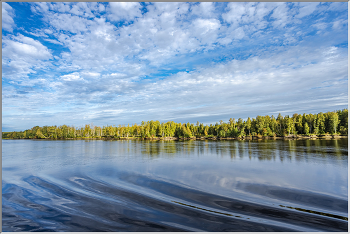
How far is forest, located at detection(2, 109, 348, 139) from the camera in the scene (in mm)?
97875

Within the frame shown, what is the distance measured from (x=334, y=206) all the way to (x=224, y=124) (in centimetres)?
12895

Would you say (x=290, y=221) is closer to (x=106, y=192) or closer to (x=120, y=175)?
(x=106, y=192)

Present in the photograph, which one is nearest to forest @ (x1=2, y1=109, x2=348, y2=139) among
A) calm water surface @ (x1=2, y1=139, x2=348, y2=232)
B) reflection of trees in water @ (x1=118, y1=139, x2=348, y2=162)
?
reflection of trees in water @ (x1=118, y1=139, x2=348, y2=162)

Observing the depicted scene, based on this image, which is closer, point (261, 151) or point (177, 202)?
point (177, 202)

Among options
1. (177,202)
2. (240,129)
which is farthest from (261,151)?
(240,129)

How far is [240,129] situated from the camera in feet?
395

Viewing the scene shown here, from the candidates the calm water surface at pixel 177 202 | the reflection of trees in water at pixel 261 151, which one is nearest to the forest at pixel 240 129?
the reflection of trees in water at pixel 261 151

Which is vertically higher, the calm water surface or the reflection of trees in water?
the calm water surface

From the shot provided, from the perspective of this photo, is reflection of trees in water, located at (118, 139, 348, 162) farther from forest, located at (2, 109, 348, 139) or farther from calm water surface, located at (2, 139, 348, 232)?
forest, located at (2, 109, 348, 139)

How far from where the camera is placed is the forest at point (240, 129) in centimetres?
9788

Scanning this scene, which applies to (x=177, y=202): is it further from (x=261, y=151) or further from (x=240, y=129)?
(x=240, y=129)

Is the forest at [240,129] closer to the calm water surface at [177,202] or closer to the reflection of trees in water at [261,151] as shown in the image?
the reflection of trees in water at [261,151]

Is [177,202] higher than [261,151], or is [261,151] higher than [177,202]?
[177,202]

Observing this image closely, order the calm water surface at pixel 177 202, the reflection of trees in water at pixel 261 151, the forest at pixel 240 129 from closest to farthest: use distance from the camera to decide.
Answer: the calm water surface at pixel 177 202 → the reflection of trees in water at pixel 261 151 → the forest at pixel 240 129
